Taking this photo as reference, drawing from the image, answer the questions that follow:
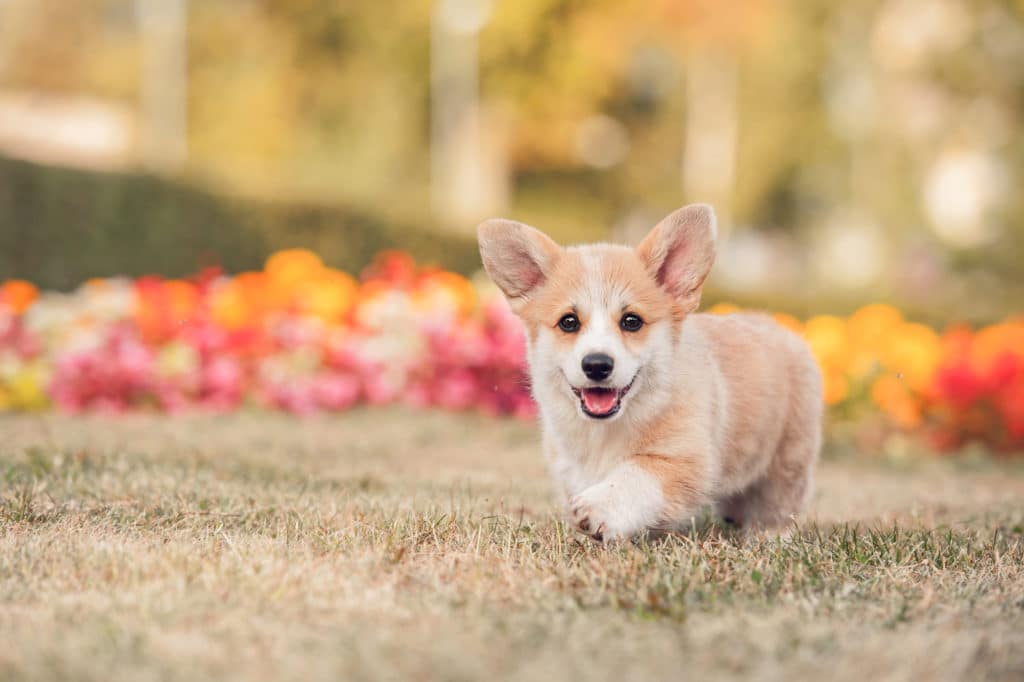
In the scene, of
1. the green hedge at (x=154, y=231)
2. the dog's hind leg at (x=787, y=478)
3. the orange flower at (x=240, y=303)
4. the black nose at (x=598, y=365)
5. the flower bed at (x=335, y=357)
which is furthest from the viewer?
the green hedge at (x=154, y=231)

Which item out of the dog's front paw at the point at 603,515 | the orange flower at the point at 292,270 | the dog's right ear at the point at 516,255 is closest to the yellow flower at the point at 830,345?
the orange flower at the point at 292,270

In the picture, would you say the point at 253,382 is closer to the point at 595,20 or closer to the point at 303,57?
the point at 595,20

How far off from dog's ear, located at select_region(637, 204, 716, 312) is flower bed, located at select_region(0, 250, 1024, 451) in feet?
10.5

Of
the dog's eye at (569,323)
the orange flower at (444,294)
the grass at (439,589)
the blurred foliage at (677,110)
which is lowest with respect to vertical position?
the grass at (439,589)

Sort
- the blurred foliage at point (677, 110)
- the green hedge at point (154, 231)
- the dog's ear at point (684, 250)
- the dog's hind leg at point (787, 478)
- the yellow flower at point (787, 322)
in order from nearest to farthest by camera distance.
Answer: the dog's ear at point (684, 250), the dog's hind leg at point (787, 478), the yellow flower at point (787, 322), the green hedge at point (154, 231), the blurred foliage at point (677, 110)

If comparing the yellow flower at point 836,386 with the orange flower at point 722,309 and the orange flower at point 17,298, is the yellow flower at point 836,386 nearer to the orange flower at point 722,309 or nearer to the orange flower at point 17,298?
the orange flower at point 722,309

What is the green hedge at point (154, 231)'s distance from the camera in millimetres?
10164

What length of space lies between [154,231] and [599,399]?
8794 mm

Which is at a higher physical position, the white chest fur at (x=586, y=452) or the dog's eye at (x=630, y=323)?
the dog's eye at (x=630, y=323)

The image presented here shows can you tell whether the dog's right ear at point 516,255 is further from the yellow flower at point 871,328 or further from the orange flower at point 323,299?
the yellow flower at point 871,328

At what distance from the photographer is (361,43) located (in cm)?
2558

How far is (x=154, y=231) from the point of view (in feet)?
36.6

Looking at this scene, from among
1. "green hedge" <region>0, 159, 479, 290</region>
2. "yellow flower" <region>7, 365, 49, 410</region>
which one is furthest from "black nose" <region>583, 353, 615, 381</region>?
"green hedge" <region>0, 159, 479, 290</region>

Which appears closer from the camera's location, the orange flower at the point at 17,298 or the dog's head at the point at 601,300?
the dog's head at the point at 601,300
